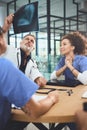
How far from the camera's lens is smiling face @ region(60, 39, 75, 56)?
2.46m

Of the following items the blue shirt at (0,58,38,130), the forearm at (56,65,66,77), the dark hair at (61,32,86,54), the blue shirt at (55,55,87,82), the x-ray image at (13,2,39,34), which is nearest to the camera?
the blue shirt at (0,58,38,130)

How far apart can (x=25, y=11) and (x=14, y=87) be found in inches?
40.3

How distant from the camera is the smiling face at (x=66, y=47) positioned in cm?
246

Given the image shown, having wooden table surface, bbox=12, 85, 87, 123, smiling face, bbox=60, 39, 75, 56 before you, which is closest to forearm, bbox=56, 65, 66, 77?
smiling face, bbox=60, 39, 75, 56

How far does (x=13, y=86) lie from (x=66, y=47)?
1604 mm

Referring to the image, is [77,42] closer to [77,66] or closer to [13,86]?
[77,66]

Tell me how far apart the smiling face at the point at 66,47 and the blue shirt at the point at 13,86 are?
1499 millimetres

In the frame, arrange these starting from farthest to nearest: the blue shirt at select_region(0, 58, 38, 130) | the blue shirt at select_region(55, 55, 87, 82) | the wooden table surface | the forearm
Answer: the forearm < the blue shirt at select_region(55, 55, 87, 82) < the wooden table surface < the blue shirt at select_region(0, 58, 38, 130)

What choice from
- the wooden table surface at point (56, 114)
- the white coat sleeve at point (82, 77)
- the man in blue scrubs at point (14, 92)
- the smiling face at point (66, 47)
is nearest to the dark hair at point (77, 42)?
the smiling face at point (66, 47)

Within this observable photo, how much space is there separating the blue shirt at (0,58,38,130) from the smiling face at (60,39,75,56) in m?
1.50

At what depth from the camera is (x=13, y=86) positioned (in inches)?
36.6

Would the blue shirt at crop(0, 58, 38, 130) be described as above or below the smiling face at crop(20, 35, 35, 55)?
below

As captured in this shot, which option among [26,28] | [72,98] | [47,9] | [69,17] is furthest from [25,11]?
[69,17]

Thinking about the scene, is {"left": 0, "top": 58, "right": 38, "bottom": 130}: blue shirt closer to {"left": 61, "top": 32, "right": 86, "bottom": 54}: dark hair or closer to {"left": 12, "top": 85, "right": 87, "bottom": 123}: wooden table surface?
{"left": 12, "top": 85, "right": 87, "bottom": 123}: wooden table surface
